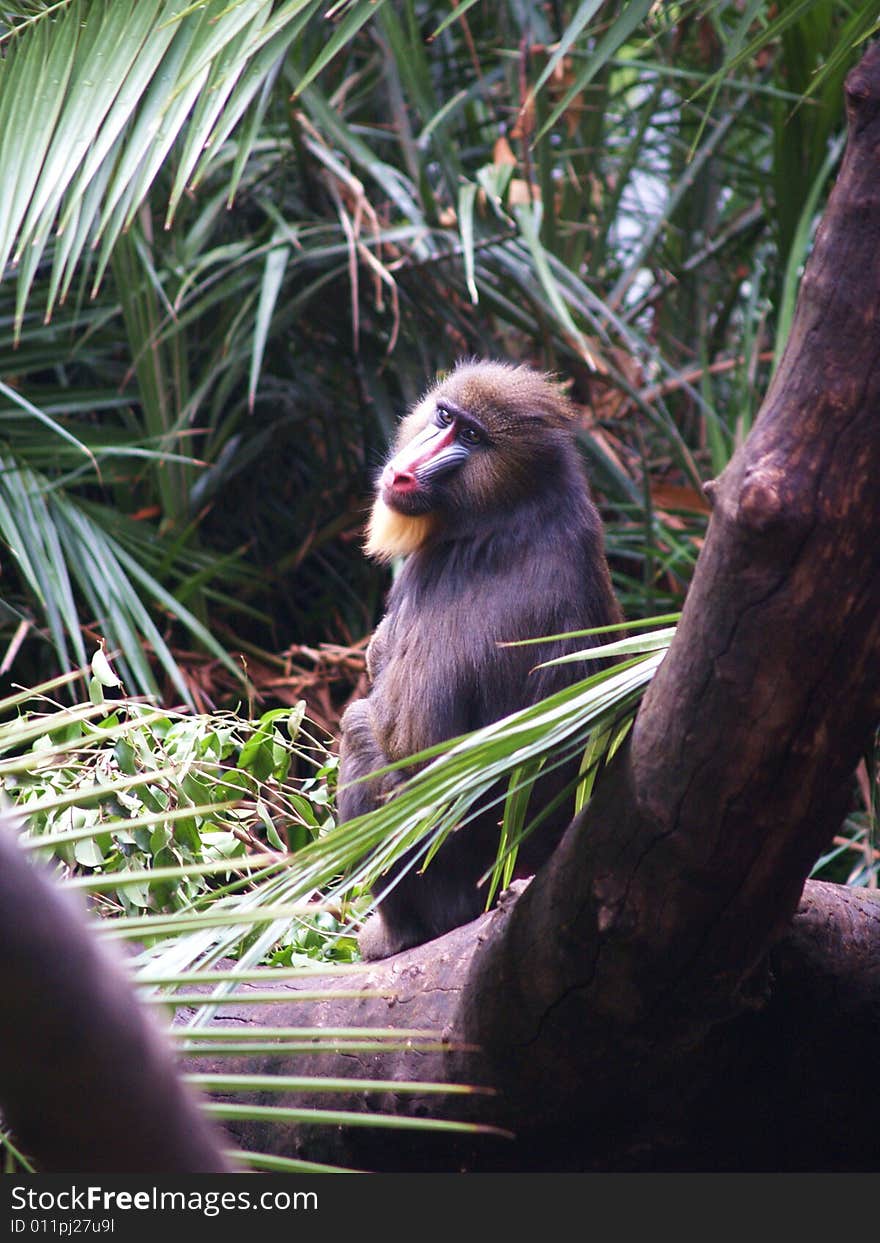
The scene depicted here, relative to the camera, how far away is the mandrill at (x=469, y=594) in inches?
117

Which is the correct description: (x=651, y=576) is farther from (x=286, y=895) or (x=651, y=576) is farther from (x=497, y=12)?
(x=286, y=895)

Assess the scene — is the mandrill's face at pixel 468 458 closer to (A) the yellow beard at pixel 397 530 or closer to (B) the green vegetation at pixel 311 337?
(A) the yellow beard at pixel 397 530

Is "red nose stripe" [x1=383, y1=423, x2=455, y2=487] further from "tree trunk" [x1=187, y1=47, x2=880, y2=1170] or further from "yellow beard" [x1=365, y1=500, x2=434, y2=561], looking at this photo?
"tree trunk" [x1=187, y1=47, x2=880, y2=1170]

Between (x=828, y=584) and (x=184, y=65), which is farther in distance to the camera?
(x=184, y=65)

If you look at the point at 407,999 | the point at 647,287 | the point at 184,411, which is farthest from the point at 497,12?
the point at 407,999

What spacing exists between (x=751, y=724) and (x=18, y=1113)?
104 centimetres

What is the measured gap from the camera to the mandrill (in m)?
2.98

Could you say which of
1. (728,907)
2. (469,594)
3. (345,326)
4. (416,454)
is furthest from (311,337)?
(728,907)

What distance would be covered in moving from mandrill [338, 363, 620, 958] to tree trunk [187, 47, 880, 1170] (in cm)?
51

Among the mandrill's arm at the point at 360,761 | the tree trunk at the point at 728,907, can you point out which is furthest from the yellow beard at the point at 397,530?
the tree trunk at the point at 728,907

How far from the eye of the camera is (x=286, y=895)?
1.61 meters

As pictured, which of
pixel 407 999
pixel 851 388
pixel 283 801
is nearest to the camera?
pixel 851 388

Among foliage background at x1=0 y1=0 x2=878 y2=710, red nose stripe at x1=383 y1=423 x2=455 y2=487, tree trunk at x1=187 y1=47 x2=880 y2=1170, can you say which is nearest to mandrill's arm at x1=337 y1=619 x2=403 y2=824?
red nose stripe at x1=383 y1=423 x2=455 y2=487

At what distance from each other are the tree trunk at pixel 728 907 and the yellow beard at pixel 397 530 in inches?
43.3
